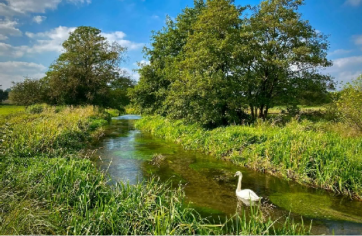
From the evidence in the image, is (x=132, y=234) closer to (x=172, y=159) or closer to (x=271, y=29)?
(x=172, y=159)

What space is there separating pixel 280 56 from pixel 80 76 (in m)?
29.6

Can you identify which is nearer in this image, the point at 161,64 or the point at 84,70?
the point at 161,64

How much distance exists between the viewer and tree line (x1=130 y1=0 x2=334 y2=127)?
18000 mm

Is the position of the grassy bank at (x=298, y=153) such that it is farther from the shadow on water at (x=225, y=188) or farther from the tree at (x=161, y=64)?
the tree at (x=161, y=64)

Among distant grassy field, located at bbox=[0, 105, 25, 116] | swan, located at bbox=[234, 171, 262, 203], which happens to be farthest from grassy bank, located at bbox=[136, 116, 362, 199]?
distant grassy field, located at bbox=[0, 105, 25, 116]

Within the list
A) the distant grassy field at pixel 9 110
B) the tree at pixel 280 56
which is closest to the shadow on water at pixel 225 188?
the tree at pixel 280 56

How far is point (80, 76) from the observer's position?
39.1 metres

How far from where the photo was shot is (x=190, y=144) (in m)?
16.7

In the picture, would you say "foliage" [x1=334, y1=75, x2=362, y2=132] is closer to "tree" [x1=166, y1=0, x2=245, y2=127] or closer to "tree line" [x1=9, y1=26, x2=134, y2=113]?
"tree" [x1=166, y1=0, x2=245, y2=127]

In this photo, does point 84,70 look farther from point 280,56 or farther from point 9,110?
point 280,56

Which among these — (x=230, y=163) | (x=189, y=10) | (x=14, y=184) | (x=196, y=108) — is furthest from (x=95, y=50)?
(x=14, y=184)

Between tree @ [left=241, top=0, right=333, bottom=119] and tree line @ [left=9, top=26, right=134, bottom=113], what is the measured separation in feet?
86.2

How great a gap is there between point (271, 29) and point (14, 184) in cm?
2084

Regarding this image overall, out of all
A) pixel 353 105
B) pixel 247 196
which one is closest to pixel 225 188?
pixel 247 196
